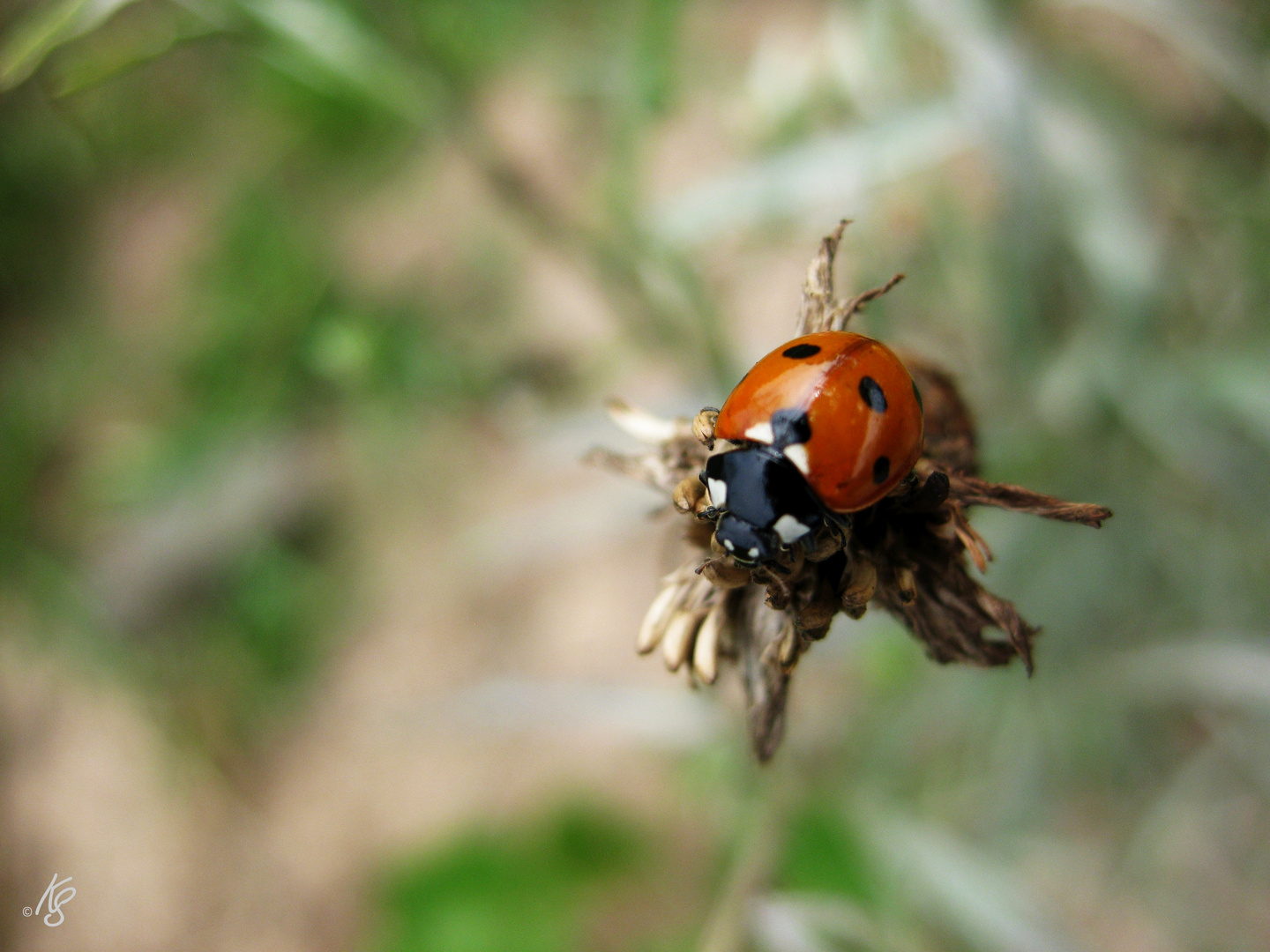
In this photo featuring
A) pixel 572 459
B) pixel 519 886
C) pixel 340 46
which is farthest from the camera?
pixel 519 886

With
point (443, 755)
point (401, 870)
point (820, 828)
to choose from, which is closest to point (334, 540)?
point (443, 755)

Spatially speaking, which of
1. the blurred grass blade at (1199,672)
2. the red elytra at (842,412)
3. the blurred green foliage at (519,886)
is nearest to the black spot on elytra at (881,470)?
the red elytra at (842,412)

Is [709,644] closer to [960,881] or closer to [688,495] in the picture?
[688,495]

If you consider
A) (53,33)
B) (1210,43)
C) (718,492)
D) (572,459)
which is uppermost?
(1210,43)
